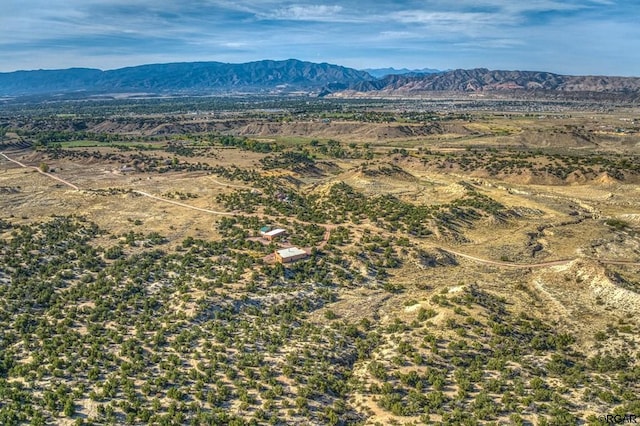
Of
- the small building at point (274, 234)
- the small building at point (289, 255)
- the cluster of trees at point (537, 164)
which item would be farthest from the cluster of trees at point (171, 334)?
the cluster of trees at point (537, 164)

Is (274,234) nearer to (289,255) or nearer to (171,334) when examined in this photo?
(289,255)

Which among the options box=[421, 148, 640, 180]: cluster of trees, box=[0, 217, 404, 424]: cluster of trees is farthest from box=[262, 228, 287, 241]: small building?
box=[421, 148, 640, 180]: cluster of trees

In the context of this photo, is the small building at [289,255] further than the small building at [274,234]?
No

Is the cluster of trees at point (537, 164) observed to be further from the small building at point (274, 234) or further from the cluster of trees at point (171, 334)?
the small building at point (274, 234)

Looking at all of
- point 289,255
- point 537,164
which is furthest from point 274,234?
point 537,164

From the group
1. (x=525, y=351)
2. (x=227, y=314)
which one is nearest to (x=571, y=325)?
(x=525, y=351)

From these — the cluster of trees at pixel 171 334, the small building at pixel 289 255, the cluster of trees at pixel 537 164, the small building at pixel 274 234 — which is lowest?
the cluster of trees at pixel 171 334

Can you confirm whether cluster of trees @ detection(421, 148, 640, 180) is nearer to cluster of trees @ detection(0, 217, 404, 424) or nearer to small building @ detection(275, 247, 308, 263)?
cluster of trees @ detection(0, 217, 404, 424)
